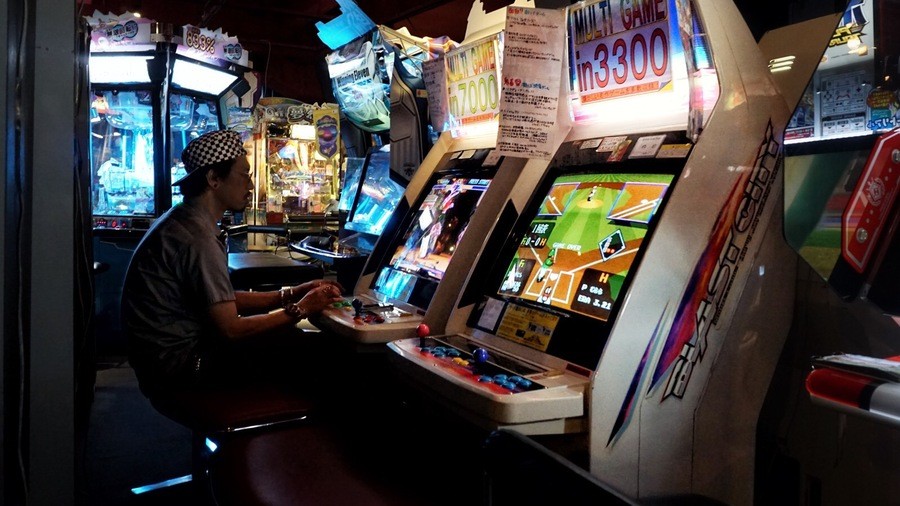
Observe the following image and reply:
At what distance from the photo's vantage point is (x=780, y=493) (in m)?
1.97

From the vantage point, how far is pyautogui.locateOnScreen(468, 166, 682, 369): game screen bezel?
1.79 metres

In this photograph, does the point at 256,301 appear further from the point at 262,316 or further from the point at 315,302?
the point at 315,302

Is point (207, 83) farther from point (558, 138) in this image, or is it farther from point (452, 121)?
point (558, 138)

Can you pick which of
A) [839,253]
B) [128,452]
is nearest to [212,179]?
[128,452]

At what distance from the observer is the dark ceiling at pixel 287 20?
392 inches

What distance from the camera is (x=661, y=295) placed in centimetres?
176

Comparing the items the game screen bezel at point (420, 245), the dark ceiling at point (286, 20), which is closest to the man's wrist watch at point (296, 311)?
the game screen bezel at point (420, 245)

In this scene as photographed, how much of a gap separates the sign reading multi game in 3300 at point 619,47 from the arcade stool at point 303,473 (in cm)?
137

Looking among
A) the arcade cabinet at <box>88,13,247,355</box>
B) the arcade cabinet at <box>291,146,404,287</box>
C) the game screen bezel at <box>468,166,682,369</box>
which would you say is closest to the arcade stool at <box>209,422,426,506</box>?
the game screen bezel at <box>468,166,682,369</box>

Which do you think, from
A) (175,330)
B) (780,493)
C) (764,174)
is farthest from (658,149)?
(175,330)

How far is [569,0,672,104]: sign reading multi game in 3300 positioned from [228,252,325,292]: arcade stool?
2754mm

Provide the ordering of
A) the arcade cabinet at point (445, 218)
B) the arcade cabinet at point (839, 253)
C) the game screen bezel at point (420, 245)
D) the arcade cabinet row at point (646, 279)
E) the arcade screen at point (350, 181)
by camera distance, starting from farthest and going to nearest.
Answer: the arcade screen at point (350, 181), the game screen bezel at point (420, 245), the arcade cabinet at point (445, 218), the arcade cabinet row at point (646, 279), the arcade cabinet at point (839, 253)

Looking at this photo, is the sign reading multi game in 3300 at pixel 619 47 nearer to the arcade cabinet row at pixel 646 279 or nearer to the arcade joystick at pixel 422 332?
the arcade cabinet row at pixel 646 279

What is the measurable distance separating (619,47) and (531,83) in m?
0.32
